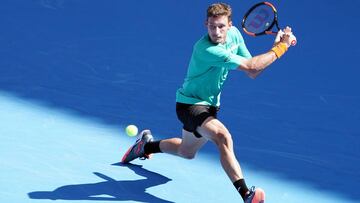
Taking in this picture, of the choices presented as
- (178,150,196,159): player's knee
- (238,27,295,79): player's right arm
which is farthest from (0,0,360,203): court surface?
(238,27,295,79): player's right arm

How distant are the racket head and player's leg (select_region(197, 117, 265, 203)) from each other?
990 millimetres

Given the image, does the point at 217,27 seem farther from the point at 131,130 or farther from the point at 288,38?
the point at 131,130

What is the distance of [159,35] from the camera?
9930 millimetres

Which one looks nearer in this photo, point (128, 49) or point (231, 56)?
point (231, 56)

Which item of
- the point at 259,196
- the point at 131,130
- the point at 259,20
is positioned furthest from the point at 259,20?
the point at 259,196

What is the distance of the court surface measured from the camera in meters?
6.13

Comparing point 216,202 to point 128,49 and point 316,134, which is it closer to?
point 316,134

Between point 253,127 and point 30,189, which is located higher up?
point 253,127

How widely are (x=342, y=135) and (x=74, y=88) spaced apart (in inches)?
110

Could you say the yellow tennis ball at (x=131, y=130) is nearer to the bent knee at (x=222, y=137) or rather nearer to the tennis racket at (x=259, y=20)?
the tennis racket at (x=259, y=20)

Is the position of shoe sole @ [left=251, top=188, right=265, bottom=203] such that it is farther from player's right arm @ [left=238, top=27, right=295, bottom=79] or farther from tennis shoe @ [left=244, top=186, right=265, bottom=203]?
player's right arm @ [left=238, top=27, right=295, bottom=79]

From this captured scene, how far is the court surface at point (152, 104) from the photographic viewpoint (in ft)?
20.1

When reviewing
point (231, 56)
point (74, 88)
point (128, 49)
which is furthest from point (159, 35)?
point (231, 56)

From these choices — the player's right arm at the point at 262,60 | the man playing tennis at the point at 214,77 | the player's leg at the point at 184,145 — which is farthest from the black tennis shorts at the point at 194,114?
the player's right arm at the point at 262,60
